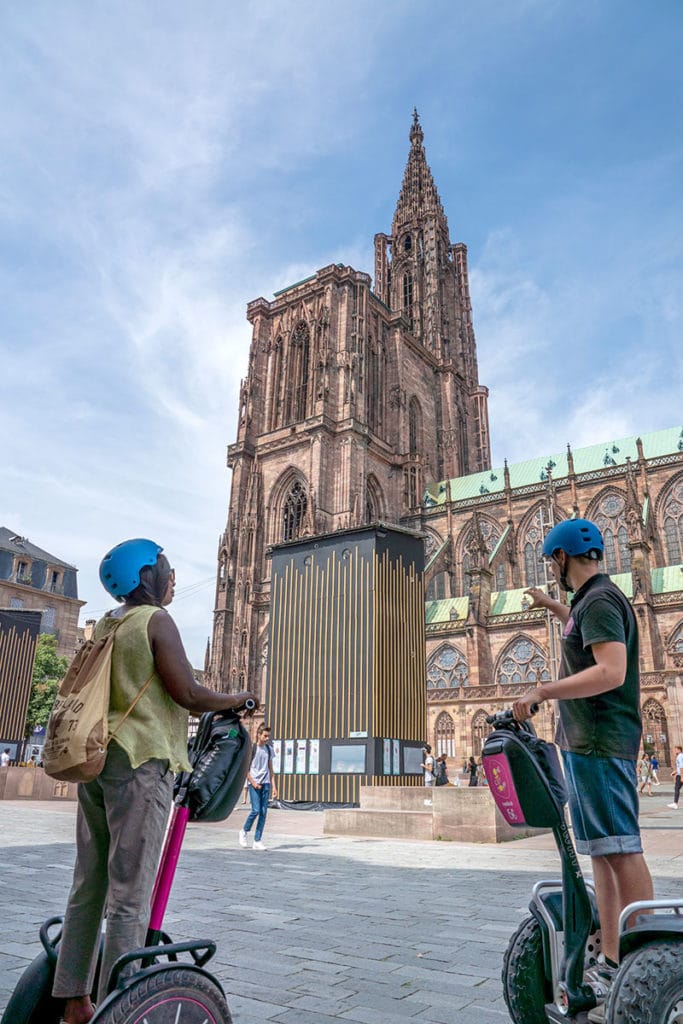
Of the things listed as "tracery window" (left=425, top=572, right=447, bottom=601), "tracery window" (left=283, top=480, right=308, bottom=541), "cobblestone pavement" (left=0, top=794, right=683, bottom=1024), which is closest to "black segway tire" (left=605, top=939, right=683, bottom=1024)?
"cobblestone pavement" (left=0, top=794, right=683, bottom=1024)

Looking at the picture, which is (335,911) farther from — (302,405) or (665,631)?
(302,405)

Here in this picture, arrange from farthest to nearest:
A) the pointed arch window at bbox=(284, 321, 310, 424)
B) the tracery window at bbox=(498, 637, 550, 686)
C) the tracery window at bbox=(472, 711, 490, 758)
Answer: the pointed arch window at bbox=(284, 321, 310, 424), the tracery window at bbox=(498, 637, 550, 686), the tracery window at bbox=(472, 711, 490, 758)

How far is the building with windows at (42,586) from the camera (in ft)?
146

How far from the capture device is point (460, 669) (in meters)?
35.2

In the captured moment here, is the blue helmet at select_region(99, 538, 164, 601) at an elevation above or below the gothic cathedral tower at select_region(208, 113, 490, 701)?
below

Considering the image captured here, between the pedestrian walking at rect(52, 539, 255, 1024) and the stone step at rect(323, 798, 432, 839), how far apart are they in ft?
31.9

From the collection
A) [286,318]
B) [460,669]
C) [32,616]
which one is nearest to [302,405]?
[286,318]

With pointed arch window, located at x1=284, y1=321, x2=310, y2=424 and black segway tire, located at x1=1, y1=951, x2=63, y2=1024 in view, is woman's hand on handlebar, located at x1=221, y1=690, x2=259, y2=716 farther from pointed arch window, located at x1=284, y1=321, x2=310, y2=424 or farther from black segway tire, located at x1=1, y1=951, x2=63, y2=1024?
pointed arch window, located at x1=284, y1=321, x2=310, y2=424

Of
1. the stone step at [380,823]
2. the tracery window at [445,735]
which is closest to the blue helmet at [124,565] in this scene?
the stone step at [380,823]

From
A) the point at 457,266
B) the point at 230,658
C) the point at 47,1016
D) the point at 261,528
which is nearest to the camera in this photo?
the point at 47,1016

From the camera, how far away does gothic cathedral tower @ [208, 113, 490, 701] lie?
40844 millimetres

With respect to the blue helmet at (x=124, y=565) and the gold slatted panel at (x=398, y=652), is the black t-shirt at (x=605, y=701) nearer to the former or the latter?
the blue helmet at (x=124, y=565)

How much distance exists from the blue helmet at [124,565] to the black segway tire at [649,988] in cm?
190

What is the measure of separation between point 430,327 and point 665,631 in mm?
33053
